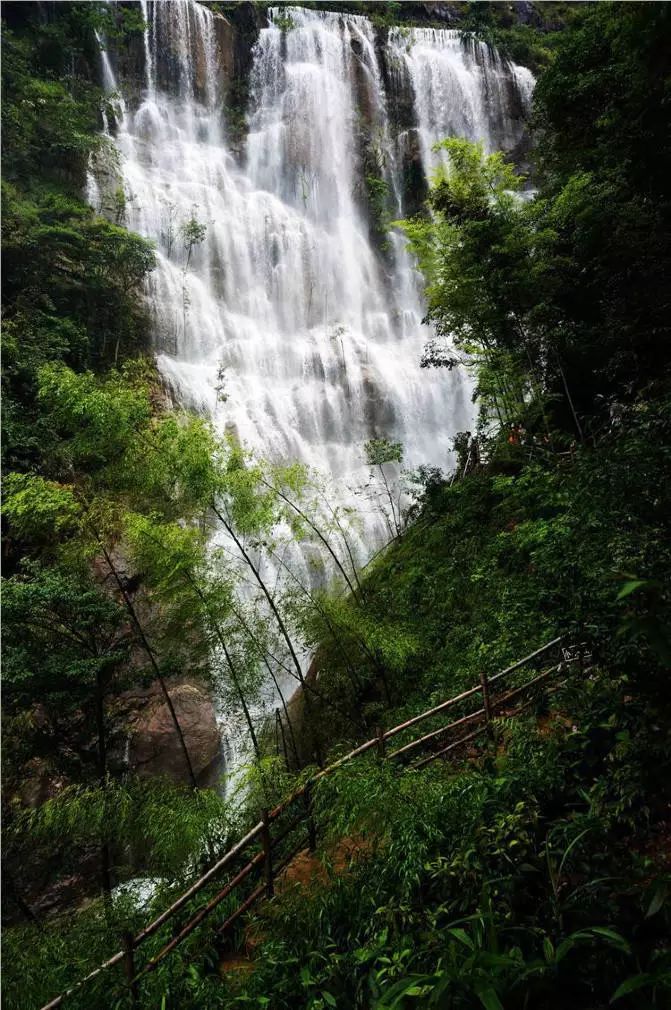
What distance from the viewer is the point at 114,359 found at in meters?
14.4

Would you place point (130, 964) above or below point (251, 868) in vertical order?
below

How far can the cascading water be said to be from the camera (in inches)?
663

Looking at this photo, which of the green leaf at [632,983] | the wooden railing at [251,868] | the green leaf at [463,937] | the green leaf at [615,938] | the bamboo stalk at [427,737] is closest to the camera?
the green leaf at [632,983]

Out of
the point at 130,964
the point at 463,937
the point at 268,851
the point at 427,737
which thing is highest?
the point at 463,937

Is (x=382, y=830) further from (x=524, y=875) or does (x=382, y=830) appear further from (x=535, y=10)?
(x=535, y=10)

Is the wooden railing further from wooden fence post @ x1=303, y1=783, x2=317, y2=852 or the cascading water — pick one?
the cascading water

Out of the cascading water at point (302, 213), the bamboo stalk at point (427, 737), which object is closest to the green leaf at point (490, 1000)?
the bamboo stalk at point (427, 737)

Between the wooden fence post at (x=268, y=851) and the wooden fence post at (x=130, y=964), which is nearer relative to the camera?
the wooden fence post at (x=130, y=964)

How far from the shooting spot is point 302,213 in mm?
22109

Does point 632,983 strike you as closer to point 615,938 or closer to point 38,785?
point 615,938

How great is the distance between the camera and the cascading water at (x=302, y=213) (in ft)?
55.2

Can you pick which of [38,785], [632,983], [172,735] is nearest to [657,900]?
[632,983]

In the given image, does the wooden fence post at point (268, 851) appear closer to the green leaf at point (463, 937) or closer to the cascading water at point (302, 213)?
the green leaf at point (463, 937)

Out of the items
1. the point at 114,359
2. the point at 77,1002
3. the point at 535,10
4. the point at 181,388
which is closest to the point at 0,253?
the point at 114,359
